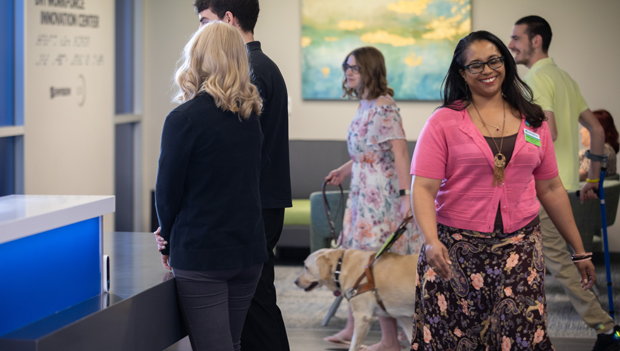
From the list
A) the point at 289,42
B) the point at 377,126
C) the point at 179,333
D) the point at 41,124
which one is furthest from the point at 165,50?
the point at 179,333

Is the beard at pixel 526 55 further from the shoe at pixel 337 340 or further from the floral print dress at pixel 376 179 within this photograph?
the shoe at pixel 337 340

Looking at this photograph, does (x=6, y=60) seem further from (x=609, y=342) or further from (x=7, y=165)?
(x=609, y=342)

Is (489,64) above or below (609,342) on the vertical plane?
above

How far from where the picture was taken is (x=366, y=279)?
2.77 meters

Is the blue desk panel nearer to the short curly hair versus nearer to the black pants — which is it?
the black pants

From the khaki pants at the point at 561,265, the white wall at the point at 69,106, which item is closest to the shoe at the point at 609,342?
the khaki pants at the point at 561,265

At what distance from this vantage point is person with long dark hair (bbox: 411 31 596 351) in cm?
179

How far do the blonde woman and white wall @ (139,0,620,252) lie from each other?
4366mm

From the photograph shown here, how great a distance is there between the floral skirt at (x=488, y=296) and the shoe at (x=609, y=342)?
1332 millimetres

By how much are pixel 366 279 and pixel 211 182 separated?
4.57ft

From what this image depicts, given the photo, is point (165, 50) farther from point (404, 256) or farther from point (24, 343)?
point (24, 343)

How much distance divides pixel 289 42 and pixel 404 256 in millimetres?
3634

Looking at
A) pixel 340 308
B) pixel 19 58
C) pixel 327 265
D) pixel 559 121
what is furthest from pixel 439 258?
pixel 19 58

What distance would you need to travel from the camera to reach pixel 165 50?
608 cm
